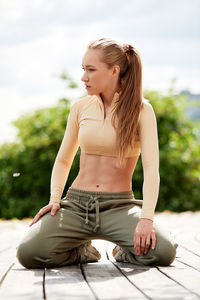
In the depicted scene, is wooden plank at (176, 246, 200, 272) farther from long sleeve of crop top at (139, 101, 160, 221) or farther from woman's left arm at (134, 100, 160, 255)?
long sleeve of crop top at (139, 101, 160, 221)

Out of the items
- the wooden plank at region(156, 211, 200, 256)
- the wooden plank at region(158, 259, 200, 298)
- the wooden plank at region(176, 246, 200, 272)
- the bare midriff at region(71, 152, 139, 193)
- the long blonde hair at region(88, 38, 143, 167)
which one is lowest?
the wooden plank at region(156, 211, 200, 256)

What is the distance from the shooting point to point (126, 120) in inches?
122

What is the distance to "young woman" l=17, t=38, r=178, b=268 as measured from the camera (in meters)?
3.04

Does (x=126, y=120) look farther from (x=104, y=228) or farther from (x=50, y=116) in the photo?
(x=50, y=116)

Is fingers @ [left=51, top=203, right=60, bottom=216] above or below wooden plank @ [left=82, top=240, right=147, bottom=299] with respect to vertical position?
above

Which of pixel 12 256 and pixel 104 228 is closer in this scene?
pixel 104 228

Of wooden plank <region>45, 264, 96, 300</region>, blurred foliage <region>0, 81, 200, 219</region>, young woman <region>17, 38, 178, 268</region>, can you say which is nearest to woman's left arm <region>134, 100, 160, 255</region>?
young woman <region>17, 38, 178, 268</region>

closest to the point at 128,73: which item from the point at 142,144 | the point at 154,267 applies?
the point at 142,144

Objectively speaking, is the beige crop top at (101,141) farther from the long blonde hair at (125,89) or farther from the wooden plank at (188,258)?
the wooden plank at (188,258)

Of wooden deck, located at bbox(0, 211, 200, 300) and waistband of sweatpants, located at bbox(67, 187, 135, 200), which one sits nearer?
wooden deck, located at bbox(0, 211, 200, 300)

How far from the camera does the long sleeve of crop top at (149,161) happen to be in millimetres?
2981

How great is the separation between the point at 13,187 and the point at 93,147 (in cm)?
598

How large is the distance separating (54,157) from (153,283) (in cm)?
599

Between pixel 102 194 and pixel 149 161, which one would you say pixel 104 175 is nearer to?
pixel 102 194
